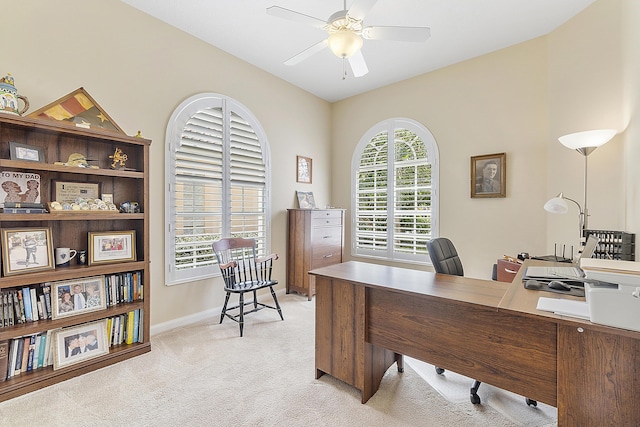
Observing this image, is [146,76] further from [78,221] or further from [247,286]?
[247,286]

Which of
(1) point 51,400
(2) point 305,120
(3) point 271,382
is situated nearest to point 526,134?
(2) point 305,120

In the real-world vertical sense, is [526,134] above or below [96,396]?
above

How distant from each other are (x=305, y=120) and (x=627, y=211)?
3.70m

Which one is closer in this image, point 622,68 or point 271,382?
point 271,382

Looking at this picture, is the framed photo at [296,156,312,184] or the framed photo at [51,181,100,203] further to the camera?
the framed photo at [296,156,312,184]

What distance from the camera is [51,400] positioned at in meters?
1.84

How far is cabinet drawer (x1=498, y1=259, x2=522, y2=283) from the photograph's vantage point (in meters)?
2.63

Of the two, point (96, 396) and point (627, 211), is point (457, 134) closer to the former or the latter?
point (627, 211)

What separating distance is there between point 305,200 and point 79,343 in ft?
9.78

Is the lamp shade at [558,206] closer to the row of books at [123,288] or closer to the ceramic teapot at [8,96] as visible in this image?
the row of books at [123,288]

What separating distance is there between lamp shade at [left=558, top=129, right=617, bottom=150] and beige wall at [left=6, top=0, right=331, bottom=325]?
3.11m

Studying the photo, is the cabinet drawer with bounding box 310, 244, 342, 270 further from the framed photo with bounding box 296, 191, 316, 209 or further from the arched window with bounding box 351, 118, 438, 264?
the framed photo with bounding box 296, 191, 316, 209

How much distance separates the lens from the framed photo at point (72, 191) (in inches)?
86.7

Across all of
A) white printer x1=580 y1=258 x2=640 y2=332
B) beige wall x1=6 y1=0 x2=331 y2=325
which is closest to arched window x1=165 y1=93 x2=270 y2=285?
beige wall x1=6 y1=0 x2=331 y2=325
